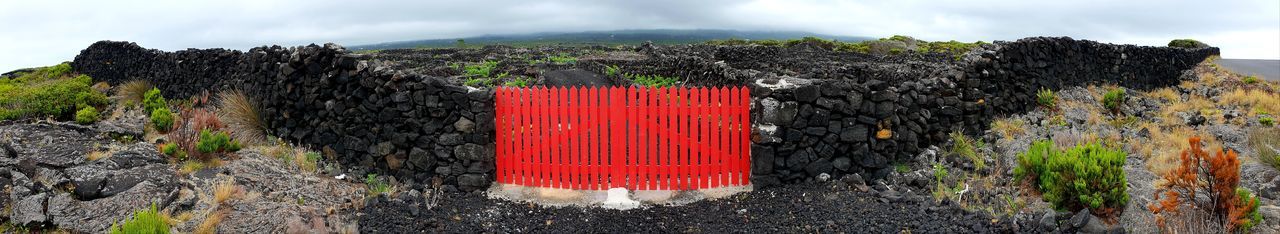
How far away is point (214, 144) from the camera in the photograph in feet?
26.4

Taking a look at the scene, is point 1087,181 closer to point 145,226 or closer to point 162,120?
point 145,226

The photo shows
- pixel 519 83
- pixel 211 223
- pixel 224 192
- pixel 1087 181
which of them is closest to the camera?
pixel 1087 181

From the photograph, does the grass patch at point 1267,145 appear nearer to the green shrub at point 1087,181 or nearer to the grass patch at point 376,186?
the green shrub at point 1087,181

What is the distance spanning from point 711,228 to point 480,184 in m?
2.62

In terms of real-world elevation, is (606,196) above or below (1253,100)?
below

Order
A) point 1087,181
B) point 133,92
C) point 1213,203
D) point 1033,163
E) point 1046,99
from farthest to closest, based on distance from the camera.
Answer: point 133,92
point 1046,99
point 1033,163
point 1087,181
point 1213,203

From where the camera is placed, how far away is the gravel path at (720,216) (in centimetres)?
645

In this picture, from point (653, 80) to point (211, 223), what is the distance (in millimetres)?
15312

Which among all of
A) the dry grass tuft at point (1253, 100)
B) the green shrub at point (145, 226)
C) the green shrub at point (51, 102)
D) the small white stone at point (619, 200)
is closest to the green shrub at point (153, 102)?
the green shrub at point (51, 102)

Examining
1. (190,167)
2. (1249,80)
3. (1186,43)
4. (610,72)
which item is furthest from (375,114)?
(1186,43)

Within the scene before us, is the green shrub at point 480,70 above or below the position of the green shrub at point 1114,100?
above

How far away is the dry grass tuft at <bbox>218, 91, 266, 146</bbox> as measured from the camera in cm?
952

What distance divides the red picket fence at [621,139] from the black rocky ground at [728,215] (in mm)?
484

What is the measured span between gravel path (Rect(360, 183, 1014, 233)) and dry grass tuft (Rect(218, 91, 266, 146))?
11.1ft
